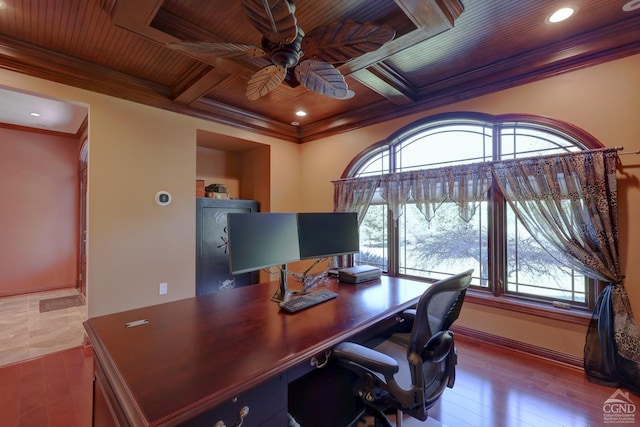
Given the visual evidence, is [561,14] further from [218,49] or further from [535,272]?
[218,49]

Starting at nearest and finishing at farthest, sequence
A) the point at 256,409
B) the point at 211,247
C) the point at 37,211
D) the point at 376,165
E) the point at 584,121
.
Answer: the point at 256,409, the point at 584,121, the point at 211,247, the point at 376,165, the point at 37,211

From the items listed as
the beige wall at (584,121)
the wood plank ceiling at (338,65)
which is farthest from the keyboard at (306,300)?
the beige wall at (584,121)

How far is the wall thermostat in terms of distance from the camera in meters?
3.22

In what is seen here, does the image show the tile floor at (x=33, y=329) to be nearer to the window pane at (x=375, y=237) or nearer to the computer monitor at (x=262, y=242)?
the computer monitor at (x=262, y=242)

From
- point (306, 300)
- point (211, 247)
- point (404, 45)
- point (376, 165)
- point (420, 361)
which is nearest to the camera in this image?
point (420, 361)

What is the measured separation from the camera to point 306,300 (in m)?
1.66

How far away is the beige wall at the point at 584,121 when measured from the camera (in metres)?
2.19

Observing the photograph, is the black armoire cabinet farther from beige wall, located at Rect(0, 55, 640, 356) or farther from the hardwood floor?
the hardwood floor

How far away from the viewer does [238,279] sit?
4137 millimetres

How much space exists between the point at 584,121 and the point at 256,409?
3.20 meters

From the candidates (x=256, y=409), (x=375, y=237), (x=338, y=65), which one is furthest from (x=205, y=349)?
(x=375, y=237)

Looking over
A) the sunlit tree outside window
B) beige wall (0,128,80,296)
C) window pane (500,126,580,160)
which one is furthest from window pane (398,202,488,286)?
beige wall (0,128,80,296)

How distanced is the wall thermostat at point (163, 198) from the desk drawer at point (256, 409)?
2849 mm

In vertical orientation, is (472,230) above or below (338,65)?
below
